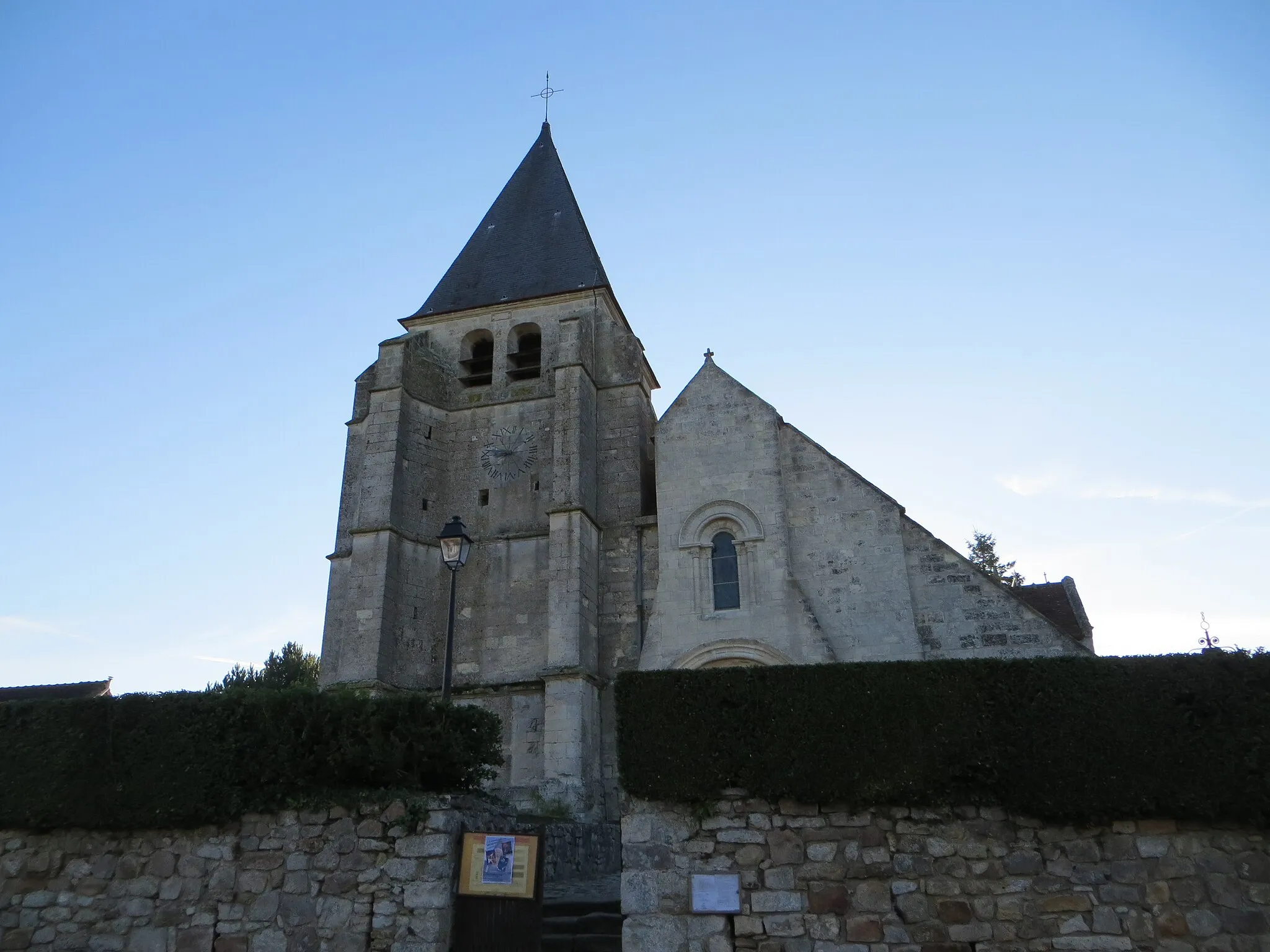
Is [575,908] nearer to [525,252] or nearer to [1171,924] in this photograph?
[1171,924]

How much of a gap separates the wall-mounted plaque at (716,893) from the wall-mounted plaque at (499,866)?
1431 millimetres

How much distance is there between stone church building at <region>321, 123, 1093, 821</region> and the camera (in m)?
15.1

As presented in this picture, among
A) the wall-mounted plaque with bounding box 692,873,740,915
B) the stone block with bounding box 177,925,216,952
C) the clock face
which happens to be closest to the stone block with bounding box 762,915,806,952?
the wall-mounted plaque with bounding box 692,873,740,915

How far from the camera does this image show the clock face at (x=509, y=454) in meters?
19.0

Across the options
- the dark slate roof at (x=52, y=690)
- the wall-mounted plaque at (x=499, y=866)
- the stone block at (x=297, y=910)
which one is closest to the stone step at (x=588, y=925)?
the wall-mounted plaque at (x=499, y=866)

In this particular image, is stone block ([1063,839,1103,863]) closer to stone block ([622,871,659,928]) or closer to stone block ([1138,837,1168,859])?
stone block ([1138,837,1168,859])

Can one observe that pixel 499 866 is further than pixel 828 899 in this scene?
Yes

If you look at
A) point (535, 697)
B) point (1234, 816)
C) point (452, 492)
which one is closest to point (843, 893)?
point (1234, 816)

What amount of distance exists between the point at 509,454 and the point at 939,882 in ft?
45.5

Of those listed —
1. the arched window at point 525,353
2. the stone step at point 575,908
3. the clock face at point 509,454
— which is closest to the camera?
the stone step at point 575,908

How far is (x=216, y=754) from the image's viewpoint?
805cm

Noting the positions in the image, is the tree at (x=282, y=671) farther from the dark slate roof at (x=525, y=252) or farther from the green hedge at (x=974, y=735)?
the green hedge at (x=974, y=735)

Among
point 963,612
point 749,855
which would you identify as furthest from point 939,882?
point 963,612

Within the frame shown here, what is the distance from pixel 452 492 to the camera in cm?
1923
